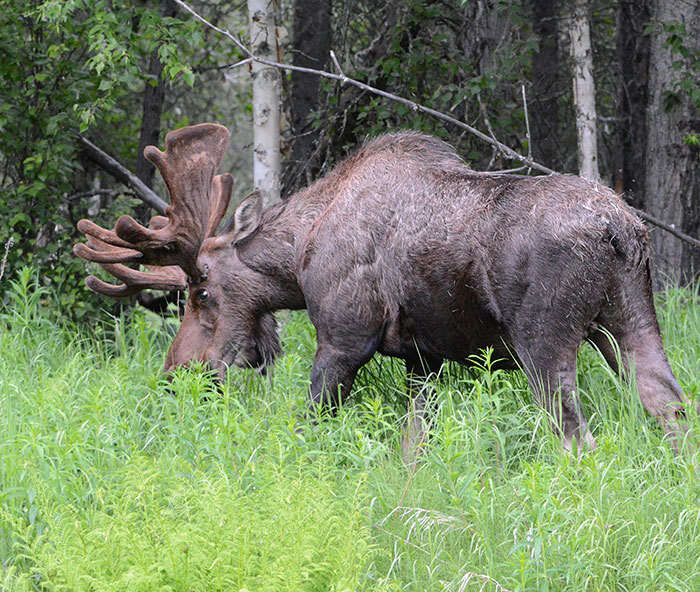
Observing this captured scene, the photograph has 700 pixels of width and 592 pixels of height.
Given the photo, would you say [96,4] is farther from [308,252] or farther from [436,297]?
[436,297]

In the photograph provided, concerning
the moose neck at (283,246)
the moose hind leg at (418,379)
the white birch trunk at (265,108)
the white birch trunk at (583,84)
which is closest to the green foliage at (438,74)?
the white birch trunk at (583,84)

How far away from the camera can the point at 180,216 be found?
6.39 meters

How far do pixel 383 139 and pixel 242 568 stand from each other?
3254 millimetres

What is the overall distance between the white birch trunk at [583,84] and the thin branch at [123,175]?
3.92 meters

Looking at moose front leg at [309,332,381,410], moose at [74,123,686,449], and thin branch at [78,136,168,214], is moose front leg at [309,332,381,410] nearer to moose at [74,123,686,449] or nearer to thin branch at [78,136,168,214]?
moose at [74,123,686,449]

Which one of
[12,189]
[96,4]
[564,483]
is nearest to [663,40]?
[96,4]

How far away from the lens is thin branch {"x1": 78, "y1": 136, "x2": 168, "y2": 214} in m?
9.05

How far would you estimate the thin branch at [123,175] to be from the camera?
9.05m

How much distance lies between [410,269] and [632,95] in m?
6.61

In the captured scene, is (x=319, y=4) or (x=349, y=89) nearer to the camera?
(x=349, y=89)

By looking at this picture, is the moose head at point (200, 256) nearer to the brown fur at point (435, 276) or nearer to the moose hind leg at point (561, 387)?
the brown fur at point (435, 276)

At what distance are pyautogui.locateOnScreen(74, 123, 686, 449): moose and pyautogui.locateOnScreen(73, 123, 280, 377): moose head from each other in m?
0.01

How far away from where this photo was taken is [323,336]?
5336 millimetres

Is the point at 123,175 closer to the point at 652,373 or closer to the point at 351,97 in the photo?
the point at 351,97
